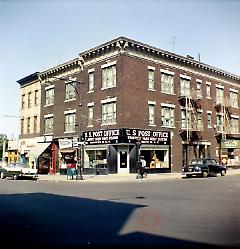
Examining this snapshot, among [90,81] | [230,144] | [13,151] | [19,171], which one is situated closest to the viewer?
[19,171]

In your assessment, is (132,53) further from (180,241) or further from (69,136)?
(180,241)

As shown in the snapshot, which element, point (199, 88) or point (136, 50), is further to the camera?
point (199, 88)

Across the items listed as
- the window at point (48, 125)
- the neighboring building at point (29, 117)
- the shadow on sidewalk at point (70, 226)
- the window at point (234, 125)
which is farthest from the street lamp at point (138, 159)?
the window at point (234, 125)

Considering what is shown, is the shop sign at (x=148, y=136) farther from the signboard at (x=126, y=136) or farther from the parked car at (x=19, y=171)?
the parked car at (x=19, y=171)

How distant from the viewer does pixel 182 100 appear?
1395 inches

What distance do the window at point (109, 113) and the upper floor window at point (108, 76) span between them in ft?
5.76

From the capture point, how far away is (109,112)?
31.5m

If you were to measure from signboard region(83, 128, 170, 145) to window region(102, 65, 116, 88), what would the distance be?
4385mm

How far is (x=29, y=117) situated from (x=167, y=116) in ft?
58.8

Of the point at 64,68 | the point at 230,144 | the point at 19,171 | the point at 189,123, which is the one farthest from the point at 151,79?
the point at 19,171

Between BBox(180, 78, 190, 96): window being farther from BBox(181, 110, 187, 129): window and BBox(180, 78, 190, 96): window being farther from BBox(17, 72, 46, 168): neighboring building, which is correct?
BBox(17, 72, 46, 168): neighboring building

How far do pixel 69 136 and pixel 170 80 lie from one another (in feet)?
38.8

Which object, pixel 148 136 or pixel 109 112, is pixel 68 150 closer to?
pixel 109 112

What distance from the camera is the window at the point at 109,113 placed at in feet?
102
